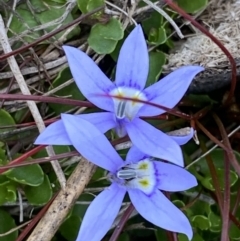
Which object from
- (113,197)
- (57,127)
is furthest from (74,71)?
(113,197)

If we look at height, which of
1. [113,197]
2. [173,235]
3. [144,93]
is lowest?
[173,235]

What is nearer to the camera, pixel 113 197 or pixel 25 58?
pixel 113 197

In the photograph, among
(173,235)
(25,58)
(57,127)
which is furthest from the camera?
(25,58)

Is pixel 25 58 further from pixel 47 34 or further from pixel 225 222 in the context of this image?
pixel 225 222

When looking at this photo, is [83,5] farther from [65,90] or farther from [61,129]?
[61,129]

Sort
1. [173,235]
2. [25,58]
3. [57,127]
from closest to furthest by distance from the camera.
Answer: [57,127] < [173,235] < [25,58]

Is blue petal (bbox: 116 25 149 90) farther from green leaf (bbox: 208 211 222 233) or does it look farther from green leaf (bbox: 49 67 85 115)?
green leaf (bbox: 208 211 222 233)

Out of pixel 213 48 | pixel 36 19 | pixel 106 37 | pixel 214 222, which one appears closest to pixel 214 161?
pixel 214 222
